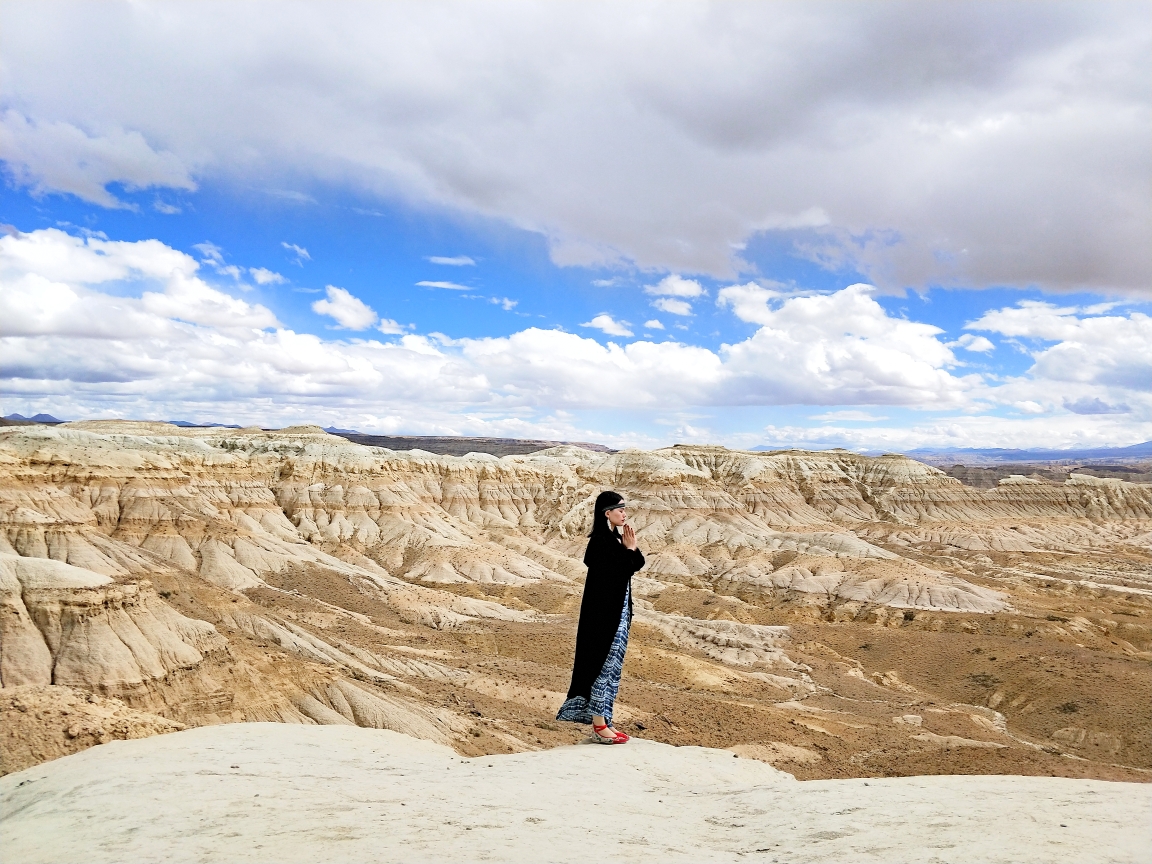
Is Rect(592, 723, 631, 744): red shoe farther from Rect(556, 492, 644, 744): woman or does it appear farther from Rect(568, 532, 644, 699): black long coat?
Rect(568, 532, 644, 699): black long coat

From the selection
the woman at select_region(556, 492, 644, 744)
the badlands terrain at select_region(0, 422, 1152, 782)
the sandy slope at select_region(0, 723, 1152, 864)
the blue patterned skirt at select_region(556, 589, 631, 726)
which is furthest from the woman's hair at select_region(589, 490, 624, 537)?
the badlands terrain at select_region(0, 422, 1152, 782)

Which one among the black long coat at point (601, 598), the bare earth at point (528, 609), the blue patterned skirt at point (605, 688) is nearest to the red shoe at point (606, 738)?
the blue patterned skirt at point (605, 688)

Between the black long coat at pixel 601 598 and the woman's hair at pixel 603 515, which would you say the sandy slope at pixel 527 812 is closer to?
the black long coat at pixel 601 598

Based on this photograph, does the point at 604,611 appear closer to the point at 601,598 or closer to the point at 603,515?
the point at 601,598

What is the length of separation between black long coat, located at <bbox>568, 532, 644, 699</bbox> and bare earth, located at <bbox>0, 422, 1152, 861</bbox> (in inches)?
338

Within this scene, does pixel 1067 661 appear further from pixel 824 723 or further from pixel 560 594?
pixel 560 594

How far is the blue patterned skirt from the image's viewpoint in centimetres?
982

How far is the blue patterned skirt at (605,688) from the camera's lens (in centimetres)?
982

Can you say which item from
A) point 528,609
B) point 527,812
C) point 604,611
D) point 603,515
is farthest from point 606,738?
point 528,609

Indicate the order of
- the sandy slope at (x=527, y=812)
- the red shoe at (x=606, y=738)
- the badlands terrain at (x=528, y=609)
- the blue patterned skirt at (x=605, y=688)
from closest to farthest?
the sandy slope at (x=527, y=812) → the blue patterned skirt at (x=605, y=688) → the red shoe at (x=606, y=738) → the badlands terrain at (x=528, y=609)

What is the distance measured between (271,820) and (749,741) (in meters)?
16.4

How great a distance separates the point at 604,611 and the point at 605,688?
1165 millimetres

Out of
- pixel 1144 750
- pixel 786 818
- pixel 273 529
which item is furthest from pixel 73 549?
pixel 1144 750

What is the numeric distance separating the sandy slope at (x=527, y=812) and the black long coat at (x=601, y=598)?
4.42ft
